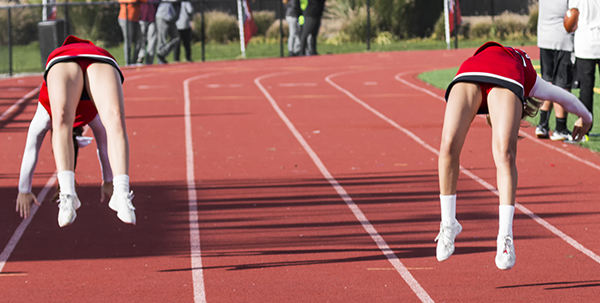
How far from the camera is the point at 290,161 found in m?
10.6

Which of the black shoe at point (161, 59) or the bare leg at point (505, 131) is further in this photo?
the black shoe at point (161, 59)

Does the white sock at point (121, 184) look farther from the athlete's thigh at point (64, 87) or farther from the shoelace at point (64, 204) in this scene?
the athlete's thigh at point (64, 87)

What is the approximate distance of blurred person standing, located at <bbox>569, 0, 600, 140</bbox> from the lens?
10.3m

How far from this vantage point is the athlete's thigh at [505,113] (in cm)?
463

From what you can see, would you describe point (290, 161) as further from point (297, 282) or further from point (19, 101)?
point (19, 101)

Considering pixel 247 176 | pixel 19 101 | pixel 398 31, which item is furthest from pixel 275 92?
pixel 398 31

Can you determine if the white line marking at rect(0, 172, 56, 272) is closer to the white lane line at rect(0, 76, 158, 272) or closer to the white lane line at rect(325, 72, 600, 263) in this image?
the white lane line at rect(0, 76, 158, 272)

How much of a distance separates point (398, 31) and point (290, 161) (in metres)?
23.4

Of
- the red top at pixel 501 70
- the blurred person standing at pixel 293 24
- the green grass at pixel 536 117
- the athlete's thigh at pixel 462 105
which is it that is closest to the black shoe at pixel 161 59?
the blurred person standing at pixel 293 24

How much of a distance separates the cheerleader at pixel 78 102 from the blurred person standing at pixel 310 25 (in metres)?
20.8

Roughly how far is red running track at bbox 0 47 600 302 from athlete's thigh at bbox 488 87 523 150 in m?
1.36

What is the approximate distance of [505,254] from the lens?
4.77m

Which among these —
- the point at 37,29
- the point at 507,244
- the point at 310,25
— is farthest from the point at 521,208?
the point at 37,29

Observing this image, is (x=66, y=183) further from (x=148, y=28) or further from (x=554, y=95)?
(x=148, y=28)
